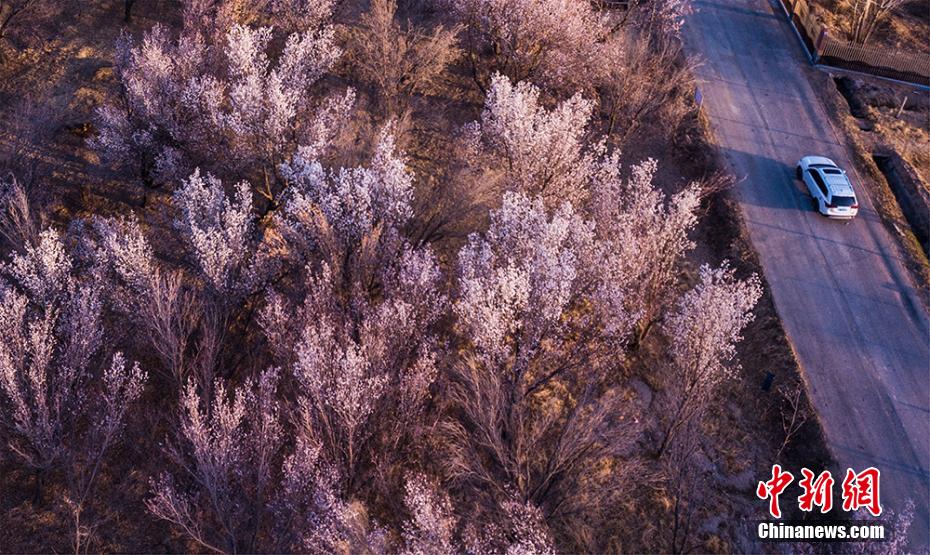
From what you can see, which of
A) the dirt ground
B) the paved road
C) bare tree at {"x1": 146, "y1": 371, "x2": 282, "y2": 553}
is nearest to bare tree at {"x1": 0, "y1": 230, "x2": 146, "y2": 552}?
bare tree at {"x1": 146, "y1": 371, "x2": 282, "y2": 553}

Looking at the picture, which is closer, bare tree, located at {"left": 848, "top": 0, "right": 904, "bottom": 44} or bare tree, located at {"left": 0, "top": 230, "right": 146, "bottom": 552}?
bare tree, located at {"left": 0, "top": 230, "right": 146, "bottom": 552}

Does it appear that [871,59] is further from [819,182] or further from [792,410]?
[792,410]

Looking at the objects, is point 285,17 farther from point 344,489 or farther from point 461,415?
point 344,489

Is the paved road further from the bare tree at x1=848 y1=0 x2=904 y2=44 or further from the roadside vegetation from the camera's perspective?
the bare tree at x1=848 y1=0 x2=904 y2=44

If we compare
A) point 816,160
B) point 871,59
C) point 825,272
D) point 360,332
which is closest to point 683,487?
point 360,332

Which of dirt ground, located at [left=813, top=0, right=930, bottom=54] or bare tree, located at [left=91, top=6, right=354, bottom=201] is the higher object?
bare tree, located at [left=91, top=6, right=354, bottom=201]

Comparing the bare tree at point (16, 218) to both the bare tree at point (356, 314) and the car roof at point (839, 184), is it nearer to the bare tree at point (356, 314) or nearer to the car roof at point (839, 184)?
the bare tree at point (356, 314)

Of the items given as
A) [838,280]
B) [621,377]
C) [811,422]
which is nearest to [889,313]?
[838,280]
